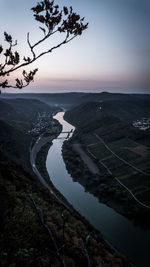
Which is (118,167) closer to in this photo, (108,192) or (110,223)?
(108,192)

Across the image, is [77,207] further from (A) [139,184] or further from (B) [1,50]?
(B) [1,50]

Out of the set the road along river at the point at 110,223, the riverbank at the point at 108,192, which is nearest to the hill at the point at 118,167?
the riverbank at the point at 108,192

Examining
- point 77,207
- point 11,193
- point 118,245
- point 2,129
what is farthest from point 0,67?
point 2,129

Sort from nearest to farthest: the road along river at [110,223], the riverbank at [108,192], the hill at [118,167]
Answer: the road along river at [110,223] → the riverbank at [108,192] → the hill at [118,167]

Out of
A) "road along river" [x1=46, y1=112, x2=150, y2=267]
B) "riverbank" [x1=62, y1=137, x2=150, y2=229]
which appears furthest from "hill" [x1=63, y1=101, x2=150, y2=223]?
"road along river" [x1=46, y1=112, x2=150, y2=267]

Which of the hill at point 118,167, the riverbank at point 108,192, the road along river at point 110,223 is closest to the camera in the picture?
the road along river at point 110,223

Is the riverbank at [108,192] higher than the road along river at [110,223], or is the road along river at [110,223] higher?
the riverbank at [108,192]

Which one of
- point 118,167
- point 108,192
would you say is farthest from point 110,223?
point 118,167

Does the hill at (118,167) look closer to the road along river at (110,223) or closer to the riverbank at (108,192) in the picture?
the riverbank at (108,192)
